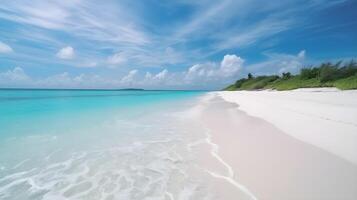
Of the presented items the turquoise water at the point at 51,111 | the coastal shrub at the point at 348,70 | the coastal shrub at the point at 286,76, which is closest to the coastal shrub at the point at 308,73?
the coastal shrub at the point at 348,70

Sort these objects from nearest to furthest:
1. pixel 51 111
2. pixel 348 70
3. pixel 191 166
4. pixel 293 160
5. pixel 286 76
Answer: pixel 293 160
pixel 191 166
pixel 51 111
pixel 348 70
pixel 286 76

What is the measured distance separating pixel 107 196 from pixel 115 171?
0.95 metres

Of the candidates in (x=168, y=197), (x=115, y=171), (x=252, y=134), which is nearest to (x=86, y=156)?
(x=115, y=171)

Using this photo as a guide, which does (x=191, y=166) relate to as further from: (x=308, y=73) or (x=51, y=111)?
(x=308, y=73)

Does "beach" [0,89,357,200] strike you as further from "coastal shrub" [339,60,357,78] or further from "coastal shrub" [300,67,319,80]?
"coastal shrub" [300,67,319,80]

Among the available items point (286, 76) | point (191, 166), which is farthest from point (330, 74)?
point (191, 166)

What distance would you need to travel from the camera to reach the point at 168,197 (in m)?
2.91

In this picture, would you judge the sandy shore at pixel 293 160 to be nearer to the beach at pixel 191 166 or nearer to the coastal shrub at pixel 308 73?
the beach at pixel 191 166

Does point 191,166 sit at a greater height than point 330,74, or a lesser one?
lesser

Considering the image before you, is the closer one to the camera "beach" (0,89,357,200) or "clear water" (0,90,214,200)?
"beach" (0,89,357,200)

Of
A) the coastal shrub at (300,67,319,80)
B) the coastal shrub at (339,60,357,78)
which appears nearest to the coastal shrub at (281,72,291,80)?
the coastal shrub at (300,67,319,80)

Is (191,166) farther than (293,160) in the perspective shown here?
Yes

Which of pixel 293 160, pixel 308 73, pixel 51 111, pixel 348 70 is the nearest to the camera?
pixel 293 160

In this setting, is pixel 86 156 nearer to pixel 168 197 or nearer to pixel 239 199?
pixel 168 197
